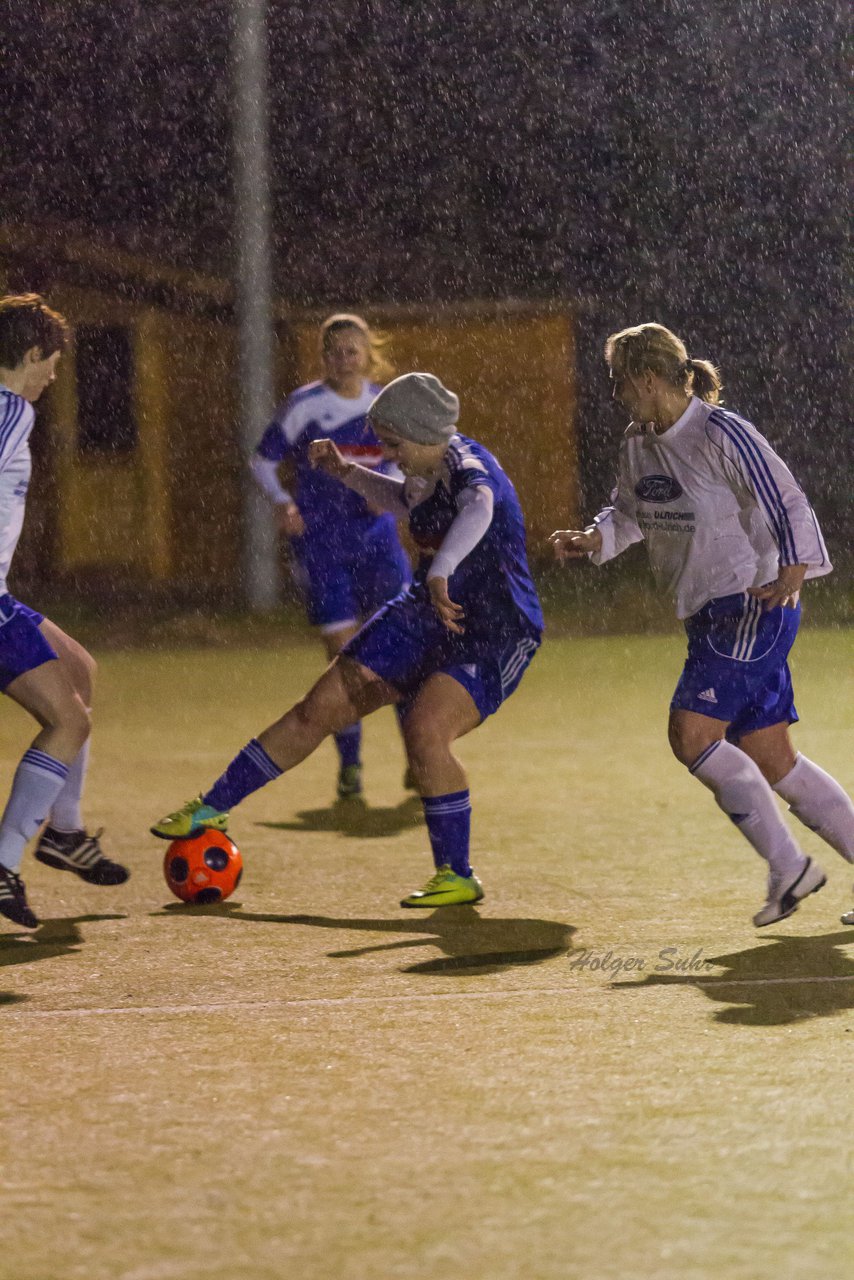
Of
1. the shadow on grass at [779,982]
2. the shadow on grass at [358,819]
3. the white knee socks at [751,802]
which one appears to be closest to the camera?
the shadow on grass at [779,982]

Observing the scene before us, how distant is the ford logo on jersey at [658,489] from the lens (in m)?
5.78

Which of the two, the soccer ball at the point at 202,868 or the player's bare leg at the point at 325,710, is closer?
the soccer ball at the point at 202,868

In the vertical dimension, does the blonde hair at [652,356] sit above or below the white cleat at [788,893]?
above

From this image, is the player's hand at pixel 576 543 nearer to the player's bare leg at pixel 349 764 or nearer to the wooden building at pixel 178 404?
the player's bare leg at pixel 349 764

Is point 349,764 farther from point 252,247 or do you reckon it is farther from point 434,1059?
point 252,247

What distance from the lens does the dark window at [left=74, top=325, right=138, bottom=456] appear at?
23812 mm

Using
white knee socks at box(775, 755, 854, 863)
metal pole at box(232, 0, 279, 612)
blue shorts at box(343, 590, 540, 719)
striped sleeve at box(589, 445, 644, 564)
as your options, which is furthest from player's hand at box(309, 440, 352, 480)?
metal pole at box(232, 0, 279, 612)

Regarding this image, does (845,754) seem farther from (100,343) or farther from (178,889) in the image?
(100,343)

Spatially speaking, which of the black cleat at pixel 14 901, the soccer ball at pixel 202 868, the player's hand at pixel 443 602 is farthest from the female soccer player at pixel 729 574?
the black cleat at pixel 14 901

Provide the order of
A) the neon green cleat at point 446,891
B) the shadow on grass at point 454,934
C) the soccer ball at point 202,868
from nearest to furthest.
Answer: the shadow on grass at point 454,934
the neon green cleat at point 446,891
the soccer ball at point 202,868

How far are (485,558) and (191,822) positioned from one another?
1.28 m

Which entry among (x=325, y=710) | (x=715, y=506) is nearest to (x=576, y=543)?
(x=715, y=506)

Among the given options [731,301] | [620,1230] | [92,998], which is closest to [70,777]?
[92,998]

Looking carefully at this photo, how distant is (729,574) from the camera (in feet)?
18.9
